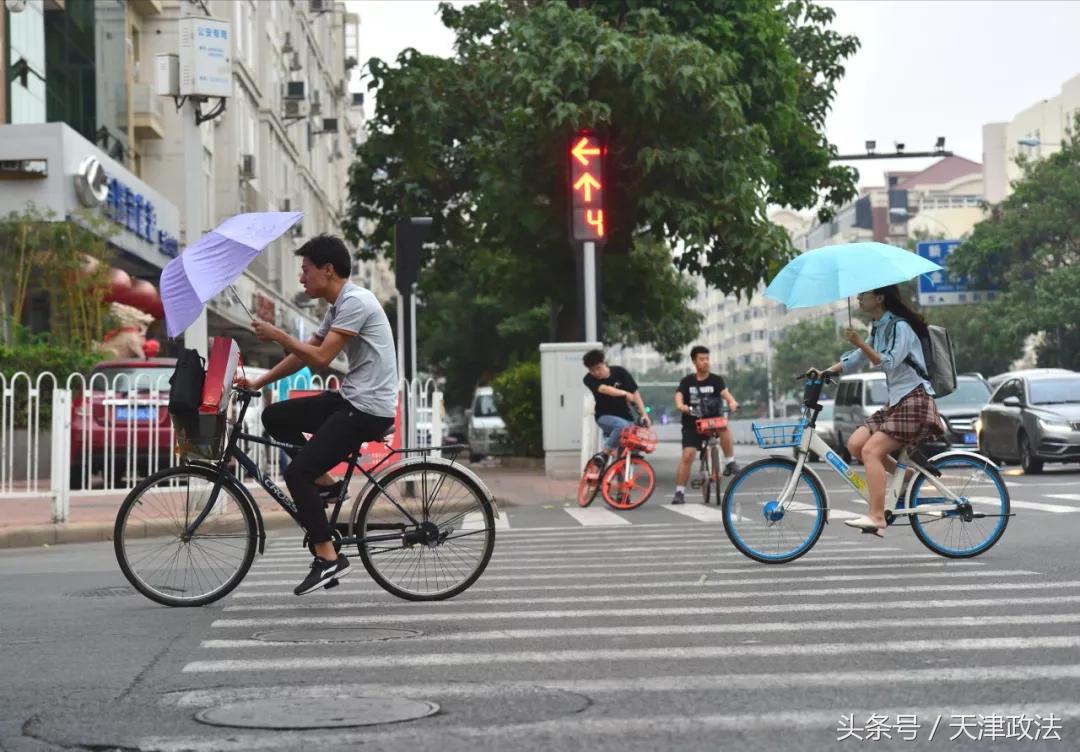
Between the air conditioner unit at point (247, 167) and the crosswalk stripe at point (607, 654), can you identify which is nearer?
the crosswalk stripe at point (607, 654)

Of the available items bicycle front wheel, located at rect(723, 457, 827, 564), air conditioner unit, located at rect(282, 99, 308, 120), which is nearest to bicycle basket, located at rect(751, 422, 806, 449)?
bicycle front wheel, located at rect(723, 457, 827, 564)

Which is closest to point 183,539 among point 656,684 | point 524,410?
point 656,684

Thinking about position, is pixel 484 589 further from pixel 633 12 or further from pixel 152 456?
pixel 633 12

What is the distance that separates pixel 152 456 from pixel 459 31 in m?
20.5

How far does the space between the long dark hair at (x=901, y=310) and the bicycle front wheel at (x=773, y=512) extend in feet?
3.66

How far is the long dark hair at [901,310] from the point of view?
10.5m

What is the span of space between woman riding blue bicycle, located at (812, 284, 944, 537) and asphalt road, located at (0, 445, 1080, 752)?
0.50 m

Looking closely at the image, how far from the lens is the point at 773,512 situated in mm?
10406

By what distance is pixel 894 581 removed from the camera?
9227 mm

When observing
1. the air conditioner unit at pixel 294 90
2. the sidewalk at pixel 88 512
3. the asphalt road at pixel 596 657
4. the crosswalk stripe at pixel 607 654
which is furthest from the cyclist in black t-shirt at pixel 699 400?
the air conditioner unit at pixel 294 90

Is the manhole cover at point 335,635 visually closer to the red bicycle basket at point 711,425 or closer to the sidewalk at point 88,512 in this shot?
the sidewalk at point 88,512

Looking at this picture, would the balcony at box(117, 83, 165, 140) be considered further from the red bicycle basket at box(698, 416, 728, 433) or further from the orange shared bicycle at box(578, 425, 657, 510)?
the red bicycle basket at box(698, 416, 728, 433)

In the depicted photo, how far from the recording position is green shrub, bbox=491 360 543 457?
103ft

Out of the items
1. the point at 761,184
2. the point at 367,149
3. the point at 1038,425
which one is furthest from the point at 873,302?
the point at 367,149
